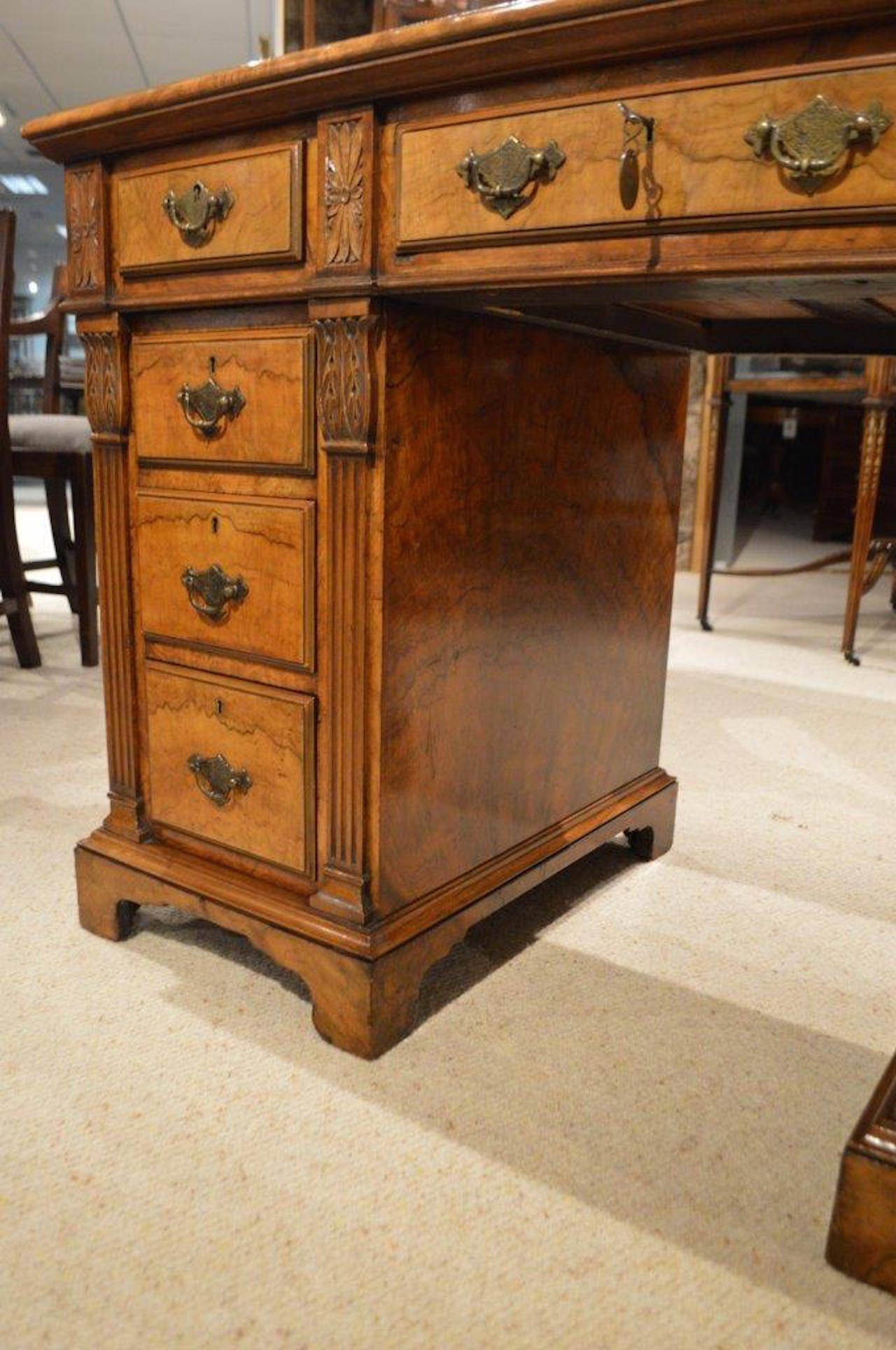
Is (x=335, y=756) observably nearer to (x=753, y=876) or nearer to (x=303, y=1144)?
(x=303, y=1144)

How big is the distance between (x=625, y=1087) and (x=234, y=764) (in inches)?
20.4

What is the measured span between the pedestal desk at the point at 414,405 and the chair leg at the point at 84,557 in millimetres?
1406

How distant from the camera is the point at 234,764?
118cm

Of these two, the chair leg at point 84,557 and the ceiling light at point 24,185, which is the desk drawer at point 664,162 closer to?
the chair leg at point 84,557

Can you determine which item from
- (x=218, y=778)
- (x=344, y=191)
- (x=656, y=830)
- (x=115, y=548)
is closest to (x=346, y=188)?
(x=344, y=191)

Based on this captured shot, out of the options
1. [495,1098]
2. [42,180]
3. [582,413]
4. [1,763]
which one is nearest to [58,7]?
[42,180]

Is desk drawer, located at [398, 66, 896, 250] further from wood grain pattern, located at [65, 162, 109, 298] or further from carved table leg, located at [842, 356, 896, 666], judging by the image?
carved table leg, located at [842, 356, 896, 666]

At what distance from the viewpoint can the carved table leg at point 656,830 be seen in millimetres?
1571

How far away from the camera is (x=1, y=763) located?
192cm

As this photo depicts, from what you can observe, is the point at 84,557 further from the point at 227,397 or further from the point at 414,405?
the point at 414,405

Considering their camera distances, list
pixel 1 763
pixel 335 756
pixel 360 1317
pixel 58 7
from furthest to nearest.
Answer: pixel 58 7 → pixel 1 763 → pixel 335 756 → pixel 360 1317

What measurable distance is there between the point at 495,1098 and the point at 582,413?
0.76m

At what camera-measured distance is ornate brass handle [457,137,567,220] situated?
0.85 metres

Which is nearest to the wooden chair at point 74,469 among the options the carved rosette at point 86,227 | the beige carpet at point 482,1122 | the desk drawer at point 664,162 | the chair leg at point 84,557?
the chair leg at point 84,557
